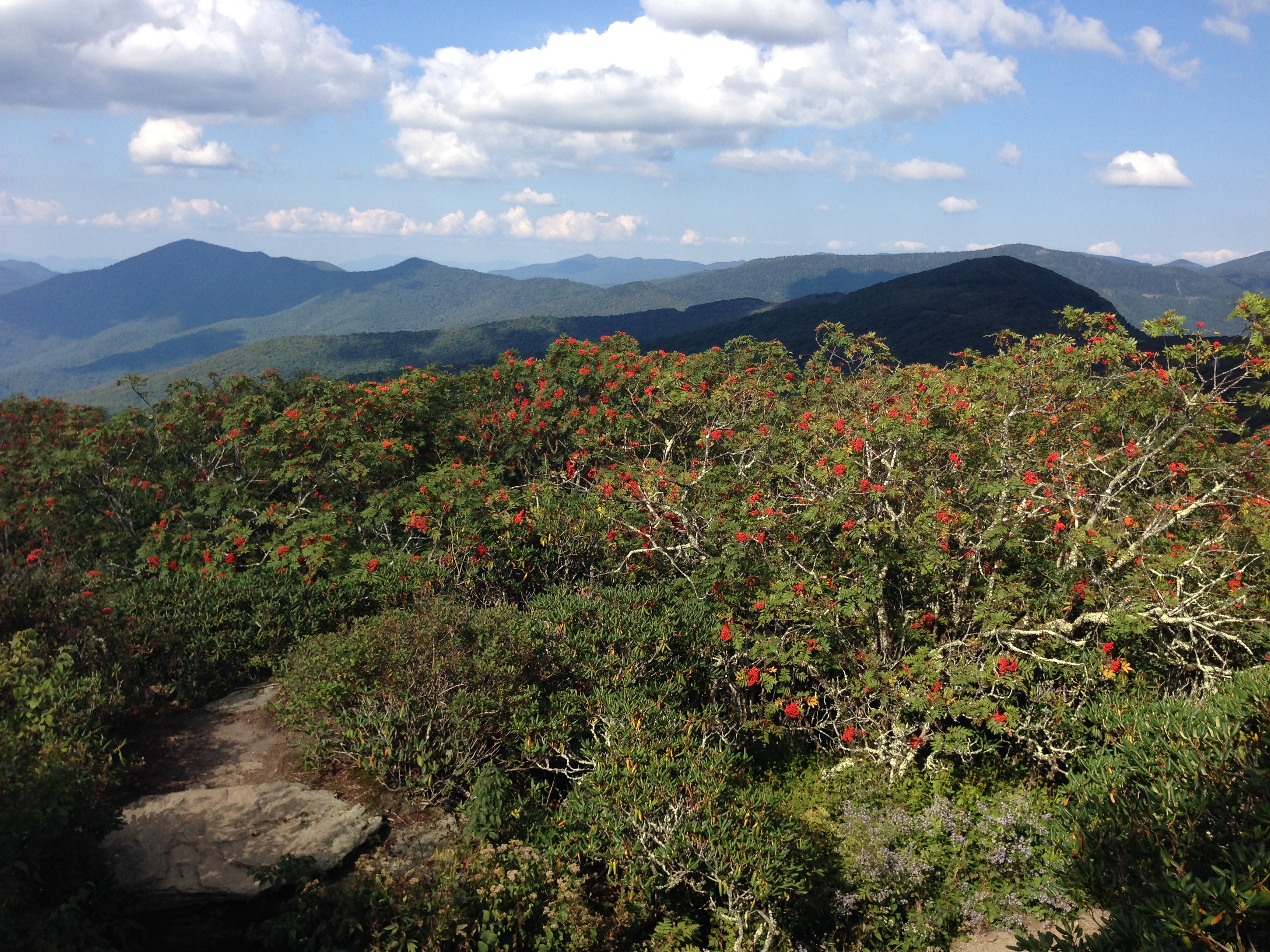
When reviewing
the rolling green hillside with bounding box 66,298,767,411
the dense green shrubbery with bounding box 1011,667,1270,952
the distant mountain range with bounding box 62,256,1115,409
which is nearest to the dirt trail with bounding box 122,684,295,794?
the dense green shrubbery with bounding box 1011,667,1270,952

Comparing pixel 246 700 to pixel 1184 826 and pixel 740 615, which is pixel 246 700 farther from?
pixel 1184 826

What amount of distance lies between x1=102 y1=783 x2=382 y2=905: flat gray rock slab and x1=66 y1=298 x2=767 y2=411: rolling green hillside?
321 ft

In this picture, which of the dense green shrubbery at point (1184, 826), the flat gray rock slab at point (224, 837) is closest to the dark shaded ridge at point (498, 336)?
the flat gray rock slab at point (224, 837)

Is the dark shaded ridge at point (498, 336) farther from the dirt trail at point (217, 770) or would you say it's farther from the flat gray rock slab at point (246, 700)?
the dirt trail at point (217, 770)

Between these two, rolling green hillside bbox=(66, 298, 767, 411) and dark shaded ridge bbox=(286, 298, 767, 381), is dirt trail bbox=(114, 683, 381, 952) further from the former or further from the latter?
dark shaded ridge bbox=(286, 298, 767, 381)

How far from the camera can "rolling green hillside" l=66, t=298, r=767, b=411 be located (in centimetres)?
10906

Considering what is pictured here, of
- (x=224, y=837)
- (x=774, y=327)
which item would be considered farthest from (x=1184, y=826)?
(x=774, y=327)

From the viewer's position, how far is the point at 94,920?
13.9 feet

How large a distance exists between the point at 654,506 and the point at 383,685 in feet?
12.2

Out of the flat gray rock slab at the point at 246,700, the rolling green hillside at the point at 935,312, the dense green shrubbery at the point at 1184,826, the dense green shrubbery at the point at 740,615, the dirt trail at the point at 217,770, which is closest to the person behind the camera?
the dense green shrubbery at the point at 1184,826

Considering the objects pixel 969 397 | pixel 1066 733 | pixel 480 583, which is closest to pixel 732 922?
pixel 1066 733

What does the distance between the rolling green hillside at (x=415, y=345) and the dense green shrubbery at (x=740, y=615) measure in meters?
93.5

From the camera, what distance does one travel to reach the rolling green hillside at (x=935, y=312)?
68.9 metres

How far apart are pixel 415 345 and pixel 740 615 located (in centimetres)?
12600
